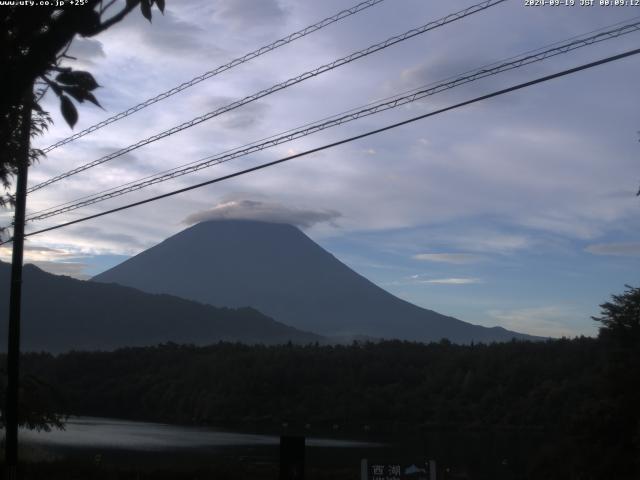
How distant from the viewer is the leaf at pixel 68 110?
591 cm

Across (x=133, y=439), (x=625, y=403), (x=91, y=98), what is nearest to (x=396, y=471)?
(x=91, y=98)

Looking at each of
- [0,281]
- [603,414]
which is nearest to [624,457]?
[603,414]

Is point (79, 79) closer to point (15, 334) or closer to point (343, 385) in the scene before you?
point (15, 334)

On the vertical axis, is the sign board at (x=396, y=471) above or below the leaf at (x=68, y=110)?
below

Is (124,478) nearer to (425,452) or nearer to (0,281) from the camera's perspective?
(425,452)

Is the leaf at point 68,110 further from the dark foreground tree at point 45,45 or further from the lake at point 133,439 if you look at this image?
the lake at point 133,439

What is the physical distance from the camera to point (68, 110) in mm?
5938

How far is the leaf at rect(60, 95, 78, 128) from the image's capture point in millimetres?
5910

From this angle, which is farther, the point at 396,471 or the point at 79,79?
the point at 396,471

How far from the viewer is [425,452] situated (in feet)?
180

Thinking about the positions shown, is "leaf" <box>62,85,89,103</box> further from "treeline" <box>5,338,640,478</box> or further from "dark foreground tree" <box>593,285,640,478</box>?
"treeline" <box>5,338,640,478</box>

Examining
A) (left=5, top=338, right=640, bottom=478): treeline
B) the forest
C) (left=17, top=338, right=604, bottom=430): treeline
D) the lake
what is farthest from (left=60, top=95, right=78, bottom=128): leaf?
(left=17, top=338, right=604, bottom=430): treeline

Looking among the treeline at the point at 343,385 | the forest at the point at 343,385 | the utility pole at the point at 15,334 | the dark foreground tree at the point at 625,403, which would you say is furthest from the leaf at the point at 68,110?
the treeline at the point at 343,385

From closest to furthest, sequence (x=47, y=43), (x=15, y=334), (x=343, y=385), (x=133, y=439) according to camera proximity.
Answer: (x=47, y=43), (x=15, y=334), (x=133, y=439), (x=343, y=385)
